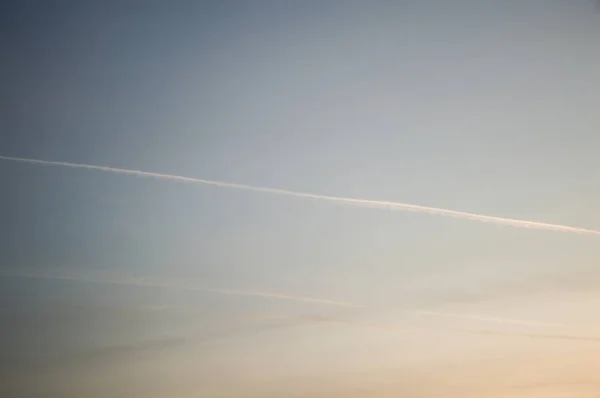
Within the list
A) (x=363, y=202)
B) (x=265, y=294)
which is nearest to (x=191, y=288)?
(x=265, y=294)

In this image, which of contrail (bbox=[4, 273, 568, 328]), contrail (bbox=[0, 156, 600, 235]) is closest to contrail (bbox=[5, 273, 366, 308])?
contrail (bbox=[4, 273, 568, 328])

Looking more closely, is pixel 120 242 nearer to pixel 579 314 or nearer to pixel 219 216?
pixel 219 216

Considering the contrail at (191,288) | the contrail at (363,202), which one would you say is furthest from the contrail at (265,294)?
the contrail at (363,202)

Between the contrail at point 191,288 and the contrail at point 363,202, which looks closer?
the contrail at point 363,202

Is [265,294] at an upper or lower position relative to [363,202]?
lower

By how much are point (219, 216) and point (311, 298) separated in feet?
3.75

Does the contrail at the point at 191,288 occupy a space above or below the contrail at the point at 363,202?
below

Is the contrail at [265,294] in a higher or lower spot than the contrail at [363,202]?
lower

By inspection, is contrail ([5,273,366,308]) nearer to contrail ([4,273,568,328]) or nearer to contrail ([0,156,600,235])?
contrail ([4,273,568,328])

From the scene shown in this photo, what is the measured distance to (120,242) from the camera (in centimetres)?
556

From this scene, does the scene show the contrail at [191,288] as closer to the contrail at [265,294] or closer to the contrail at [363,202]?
the contrail at [265,294]

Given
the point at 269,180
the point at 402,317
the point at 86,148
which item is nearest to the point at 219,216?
the point at 269,180

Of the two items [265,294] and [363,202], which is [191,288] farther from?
[363,202]

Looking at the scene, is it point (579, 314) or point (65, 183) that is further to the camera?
point (579, 314)
